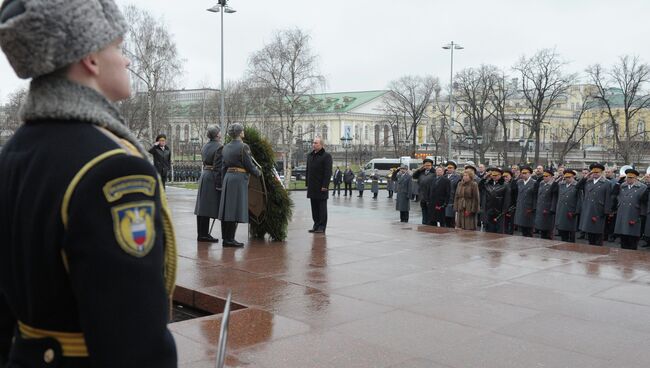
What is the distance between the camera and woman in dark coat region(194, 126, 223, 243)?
34.2 feet

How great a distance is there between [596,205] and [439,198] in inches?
156

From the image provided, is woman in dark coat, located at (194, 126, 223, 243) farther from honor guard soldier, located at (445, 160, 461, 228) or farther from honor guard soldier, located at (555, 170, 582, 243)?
honor guard soldier, located at (555, 170, 582, 243)

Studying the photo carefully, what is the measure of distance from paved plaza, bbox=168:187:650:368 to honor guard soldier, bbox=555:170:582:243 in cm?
444

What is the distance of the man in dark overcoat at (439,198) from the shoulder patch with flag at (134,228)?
15464mm

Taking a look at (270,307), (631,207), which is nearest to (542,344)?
(270,307)

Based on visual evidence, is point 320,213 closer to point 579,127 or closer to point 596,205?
point 596,205

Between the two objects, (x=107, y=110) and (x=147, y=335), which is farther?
(x=107, y=110)

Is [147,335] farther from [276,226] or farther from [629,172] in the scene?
[629,172]

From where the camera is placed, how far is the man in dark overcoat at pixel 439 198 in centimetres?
1670

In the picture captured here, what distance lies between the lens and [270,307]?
20.0 feet

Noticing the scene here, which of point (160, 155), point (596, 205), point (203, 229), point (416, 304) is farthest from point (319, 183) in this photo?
point (596, 205)

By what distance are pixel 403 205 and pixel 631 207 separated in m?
7.03

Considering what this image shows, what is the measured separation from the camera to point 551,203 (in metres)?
15.3

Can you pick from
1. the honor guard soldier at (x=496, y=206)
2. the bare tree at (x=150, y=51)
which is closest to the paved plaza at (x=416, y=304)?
the honor guard soldier at (x=496, y=206)
